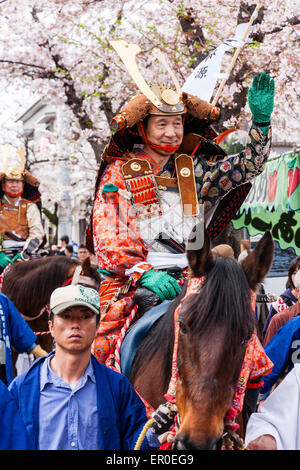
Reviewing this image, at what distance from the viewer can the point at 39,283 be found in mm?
7547

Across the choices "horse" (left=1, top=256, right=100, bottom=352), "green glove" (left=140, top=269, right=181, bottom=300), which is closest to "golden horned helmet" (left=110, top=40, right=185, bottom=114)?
"green glove" (left=140, top=269, right=181, bottom=300)

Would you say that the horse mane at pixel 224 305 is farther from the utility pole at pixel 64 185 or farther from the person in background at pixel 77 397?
the utility pole at pixel 64 185

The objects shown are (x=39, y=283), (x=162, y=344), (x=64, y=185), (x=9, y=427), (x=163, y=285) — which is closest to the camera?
(x=9, y=427)

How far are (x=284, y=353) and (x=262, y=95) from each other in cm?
172

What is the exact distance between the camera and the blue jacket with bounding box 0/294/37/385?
15.6 feet

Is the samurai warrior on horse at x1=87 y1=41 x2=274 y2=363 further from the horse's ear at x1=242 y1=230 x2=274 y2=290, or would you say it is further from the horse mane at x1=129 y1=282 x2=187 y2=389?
the horse's ear at x1=242 y1=230 x2=274 y2=290

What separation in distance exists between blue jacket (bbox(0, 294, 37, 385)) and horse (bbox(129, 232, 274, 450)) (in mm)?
2114

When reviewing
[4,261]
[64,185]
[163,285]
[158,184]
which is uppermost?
[158,184]

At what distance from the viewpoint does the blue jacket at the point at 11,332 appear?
4.77 m

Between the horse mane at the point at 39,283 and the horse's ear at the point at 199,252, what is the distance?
15.4 ft

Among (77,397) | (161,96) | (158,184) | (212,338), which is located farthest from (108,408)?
(161,96)

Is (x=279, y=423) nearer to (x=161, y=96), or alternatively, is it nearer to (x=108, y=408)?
(x=108, y=408)
